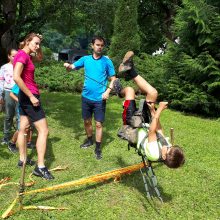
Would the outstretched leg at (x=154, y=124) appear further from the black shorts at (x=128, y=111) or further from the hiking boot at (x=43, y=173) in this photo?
the hiking boot at (x=43, y=173)

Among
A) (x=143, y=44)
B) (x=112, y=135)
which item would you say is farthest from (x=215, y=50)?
(x=143, y=44)

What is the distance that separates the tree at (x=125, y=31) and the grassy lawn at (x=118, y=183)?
8618mm

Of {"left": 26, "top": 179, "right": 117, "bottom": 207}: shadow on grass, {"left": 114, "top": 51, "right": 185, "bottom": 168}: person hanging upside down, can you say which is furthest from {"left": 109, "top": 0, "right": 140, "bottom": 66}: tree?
Result: {"left": 114, "top": 51, "right": 185, "bottom": 168}: person hanging upside down

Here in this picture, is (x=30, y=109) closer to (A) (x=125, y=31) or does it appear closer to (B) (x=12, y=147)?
(B) (x=12, y=147)

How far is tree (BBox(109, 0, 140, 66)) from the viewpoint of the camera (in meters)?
17.3

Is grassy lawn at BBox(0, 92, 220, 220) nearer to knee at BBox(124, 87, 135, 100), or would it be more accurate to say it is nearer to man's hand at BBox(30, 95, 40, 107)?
man's hand at BBox(30, 95, 40, 107)

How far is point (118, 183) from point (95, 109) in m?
1.60

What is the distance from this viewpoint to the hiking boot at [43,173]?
6.01 m

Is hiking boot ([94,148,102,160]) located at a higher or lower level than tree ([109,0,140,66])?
lower

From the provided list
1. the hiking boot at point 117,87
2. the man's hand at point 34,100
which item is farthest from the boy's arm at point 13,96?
the hiking boot at point 117,87

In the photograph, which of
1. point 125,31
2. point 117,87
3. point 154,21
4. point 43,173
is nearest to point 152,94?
point 117,87

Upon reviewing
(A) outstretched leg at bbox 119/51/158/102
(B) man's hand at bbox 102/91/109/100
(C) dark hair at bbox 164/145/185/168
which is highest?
(A) outstretched leg at bbox 119/51/158/102

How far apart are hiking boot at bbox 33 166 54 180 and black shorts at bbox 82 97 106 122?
1.44 metres

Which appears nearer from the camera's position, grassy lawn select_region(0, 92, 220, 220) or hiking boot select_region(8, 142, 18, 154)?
grassy lawn select_region(0, 92, 220, 220)
